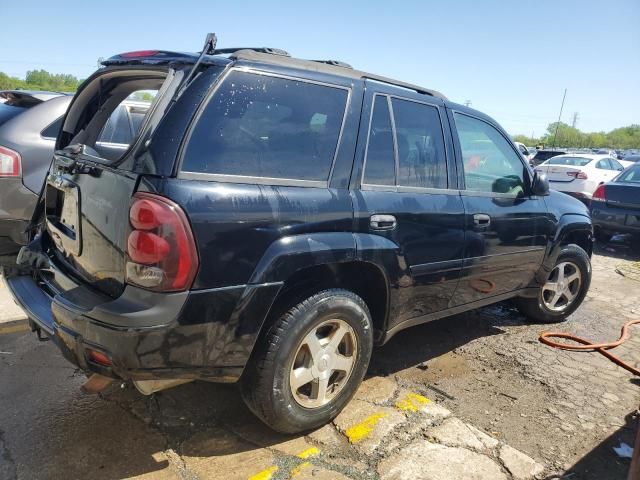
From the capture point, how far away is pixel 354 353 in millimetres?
2768

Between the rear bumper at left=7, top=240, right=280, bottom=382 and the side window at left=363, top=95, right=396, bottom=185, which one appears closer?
the rear bumper at left=7, top=240, right=280, bottom=382

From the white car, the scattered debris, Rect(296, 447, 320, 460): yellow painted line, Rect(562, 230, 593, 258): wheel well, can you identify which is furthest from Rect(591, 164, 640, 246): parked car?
Rect(296, 447, 320, 460): yellow painted line

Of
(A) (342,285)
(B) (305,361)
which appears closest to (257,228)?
(A) (342,285)

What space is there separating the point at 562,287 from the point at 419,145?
8.28 feet

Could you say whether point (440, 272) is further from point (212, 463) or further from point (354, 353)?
point (212, 463)

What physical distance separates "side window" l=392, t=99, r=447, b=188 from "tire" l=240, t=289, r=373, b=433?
0.90 m

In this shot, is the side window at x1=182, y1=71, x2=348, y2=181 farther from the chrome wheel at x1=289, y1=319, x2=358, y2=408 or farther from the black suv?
the chrome wheel at x1=289, y1=319, x2=358, y2=408

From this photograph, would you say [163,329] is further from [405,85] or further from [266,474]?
[405,85]

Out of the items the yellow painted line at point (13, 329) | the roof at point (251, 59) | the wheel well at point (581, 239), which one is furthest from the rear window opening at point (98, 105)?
the wheel well at point (581, 239)

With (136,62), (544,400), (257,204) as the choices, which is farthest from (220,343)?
(544,400)

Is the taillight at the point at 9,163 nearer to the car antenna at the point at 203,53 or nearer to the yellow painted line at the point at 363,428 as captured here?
the car antenna at the point at 203,53

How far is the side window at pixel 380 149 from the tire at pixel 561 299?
2336 mm

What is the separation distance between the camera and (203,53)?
2.24 meters

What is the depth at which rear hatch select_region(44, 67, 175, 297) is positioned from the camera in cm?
214
